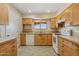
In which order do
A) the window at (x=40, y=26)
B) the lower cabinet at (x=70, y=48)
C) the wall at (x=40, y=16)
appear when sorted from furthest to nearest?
the window at (x=40, y=26), the wall at (x=40, y=16), the lower cabinet at (x=70, y=48)

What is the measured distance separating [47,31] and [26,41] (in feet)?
5.51

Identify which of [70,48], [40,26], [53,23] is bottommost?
[70,48]

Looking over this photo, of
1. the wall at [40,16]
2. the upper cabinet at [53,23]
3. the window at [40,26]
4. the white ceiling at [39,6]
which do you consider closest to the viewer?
the white ceiling at [39,6]

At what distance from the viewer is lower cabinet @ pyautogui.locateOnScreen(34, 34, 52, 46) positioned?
7.21m

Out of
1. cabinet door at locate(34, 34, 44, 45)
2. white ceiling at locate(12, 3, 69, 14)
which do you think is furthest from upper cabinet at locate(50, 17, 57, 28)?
white ceiling at locate(12, 3, 69, 14)

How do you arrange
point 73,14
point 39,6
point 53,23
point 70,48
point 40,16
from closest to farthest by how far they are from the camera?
point 70,48 < point 73,14 < point 39,6 < point 53,23 < point 40,16

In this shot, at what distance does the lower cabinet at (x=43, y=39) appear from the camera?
721cm

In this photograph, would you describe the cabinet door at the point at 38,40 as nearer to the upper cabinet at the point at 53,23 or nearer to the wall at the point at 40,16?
the upper cabinet at the point at 53,23

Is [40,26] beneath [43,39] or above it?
above

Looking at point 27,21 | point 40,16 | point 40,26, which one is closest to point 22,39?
point 27,21

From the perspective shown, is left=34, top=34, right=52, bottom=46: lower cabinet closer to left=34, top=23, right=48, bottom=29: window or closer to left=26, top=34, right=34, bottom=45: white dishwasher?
left=26, top=34, right=34, bottom=45: white dishwasher

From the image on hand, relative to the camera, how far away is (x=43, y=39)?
7.25m

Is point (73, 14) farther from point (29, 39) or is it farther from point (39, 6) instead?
point (29, 39)

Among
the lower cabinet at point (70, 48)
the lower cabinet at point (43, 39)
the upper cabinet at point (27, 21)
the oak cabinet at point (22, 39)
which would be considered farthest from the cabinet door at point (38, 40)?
the lower cabinet at point (70, 48)
